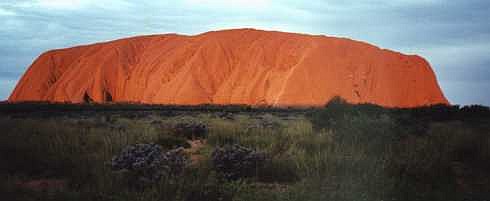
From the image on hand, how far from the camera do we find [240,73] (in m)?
72.1

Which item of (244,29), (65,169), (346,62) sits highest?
(244,29)

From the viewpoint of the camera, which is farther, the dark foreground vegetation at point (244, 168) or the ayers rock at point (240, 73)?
the ayers rock at point (240, 73)

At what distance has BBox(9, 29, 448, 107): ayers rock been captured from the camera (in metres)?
66.2

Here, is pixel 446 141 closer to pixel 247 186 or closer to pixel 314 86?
pixel 247 186

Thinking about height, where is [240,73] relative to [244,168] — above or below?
above

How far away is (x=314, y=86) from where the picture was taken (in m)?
64.9

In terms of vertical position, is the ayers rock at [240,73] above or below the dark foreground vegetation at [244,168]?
above

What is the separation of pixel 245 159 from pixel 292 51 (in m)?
63.1

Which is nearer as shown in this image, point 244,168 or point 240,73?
point 244,168

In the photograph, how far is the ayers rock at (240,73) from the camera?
66250 millimetres

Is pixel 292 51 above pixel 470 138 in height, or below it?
above

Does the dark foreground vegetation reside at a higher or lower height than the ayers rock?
lower

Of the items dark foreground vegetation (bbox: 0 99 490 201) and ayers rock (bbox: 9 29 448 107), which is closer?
dark foreground vegetation (bbox: 0 99 490 201)

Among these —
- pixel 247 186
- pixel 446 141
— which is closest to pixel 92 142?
pixel 247 186
